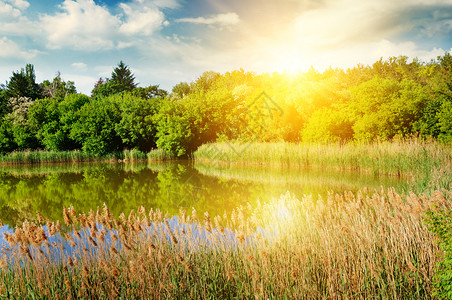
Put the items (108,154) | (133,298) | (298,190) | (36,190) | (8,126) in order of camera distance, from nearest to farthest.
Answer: (133,298) < (298,190) < (36,190) < (108,154) < (8,126)

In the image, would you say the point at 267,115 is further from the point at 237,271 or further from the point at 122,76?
the point at 122,76

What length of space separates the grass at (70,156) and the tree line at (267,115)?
2.82ft

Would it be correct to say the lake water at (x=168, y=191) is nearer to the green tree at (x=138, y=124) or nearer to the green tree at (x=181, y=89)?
the green tree at (x=138, y=124)

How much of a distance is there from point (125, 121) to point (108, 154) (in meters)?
3.47

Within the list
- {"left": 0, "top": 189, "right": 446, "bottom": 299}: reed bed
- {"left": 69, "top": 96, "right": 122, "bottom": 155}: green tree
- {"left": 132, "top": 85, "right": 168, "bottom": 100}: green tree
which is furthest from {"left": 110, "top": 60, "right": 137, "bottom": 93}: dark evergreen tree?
{"left": 0, "top": 189, "right": 446, "bottom": 299}: reed bed

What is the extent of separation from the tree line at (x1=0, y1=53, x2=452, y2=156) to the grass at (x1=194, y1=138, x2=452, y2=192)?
245 cm

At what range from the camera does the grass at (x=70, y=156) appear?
24578 millimetres

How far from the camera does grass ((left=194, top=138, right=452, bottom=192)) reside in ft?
36.9

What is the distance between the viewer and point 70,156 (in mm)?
25688

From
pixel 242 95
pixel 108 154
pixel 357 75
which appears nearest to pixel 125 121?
pixel 108 154

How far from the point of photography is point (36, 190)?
472 inches

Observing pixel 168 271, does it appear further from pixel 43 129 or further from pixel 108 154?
pixel 43 129

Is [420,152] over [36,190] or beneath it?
over

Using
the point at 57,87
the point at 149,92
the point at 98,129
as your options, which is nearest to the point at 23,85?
the point at 57,87
